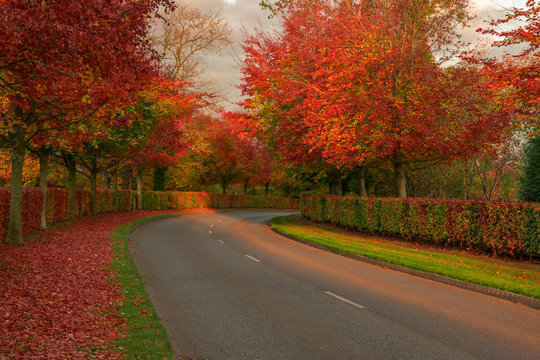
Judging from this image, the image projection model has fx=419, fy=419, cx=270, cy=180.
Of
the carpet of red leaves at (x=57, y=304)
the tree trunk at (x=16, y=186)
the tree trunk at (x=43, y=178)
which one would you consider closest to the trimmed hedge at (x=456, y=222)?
the carpet of red leaves at (x=57, y=304)

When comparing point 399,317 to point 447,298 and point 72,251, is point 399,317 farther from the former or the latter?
point 72,251

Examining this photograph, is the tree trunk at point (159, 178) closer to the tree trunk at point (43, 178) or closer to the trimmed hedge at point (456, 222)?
the tree trunk at point (43, 178)

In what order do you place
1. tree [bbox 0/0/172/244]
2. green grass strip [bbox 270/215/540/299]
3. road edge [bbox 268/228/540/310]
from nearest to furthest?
tree [bbox 0/0/172/244] → road edge [bbox 268/228/540/310] → green grass strip [bbox 270/215/540/299]

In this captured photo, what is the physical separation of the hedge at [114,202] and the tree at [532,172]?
29890 mm

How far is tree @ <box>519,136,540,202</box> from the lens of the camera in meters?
28.8

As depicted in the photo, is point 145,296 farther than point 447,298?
No

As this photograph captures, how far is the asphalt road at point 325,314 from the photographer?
Result: 6.13 metres

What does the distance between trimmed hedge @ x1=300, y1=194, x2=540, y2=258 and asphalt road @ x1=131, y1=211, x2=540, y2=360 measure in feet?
16.6

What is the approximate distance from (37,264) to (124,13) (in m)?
7.01

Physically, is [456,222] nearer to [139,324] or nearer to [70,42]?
[139,324]

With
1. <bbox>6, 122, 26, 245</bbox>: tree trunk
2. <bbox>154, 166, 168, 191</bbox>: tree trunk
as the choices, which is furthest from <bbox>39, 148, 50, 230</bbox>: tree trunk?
<bbox>154, 166, 168, 191</bbox>: tree trunk

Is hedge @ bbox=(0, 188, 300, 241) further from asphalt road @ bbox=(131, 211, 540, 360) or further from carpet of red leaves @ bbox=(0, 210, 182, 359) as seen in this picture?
asphalt road @ bbox=(131, 211, 540, 360)

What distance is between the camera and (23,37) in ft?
18.3

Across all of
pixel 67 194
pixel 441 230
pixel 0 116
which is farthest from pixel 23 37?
pixel 67 194
